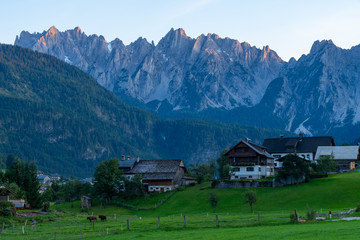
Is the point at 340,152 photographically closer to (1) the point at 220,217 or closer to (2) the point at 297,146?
(2) the point at 297,146

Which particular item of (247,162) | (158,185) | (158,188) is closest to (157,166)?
(158,185)

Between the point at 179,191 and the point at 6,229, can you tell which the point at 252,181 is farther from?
the point at 6,229

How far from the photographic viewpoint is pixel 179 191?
12412 centimetres

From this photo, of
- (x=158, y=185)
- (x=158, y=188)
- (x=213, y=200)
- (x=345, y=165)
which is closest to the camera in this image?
(x=213, y=200)

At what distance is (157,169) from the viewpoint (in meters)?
140

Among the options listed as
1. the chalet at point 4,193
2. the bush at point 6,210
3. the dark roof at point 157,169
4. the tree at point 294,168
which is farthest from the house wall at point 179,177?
the bush at point 6,210

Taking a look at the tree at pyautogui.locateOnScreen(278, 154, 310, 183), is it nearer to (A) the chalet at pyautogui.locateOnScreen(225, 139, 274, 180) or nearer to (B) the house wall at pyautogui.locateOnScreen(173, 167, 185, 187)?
(A) the chalet at pyautogui.locateOnScreen(225, 139, 274, 180)

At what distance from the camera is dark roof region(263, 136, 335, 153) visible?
149500mm

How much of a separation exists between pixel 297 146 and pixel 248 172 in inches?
1169

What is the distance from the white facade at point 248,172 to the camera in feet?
416

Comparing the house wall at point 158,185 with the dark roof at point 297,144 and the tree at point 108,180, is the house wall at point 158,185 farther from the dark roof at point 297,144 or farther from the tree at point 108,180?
the dark roof at point 297,144

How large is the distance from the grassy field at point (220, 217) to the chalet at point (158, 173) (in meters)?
8.72

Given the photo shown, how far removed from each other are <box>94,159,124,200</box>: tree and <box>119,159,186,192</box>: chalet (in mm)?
8675

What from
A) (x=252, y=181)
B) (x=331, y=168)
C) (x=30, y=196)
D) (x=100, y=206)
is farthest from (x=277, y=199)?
(x=30, y=196)
